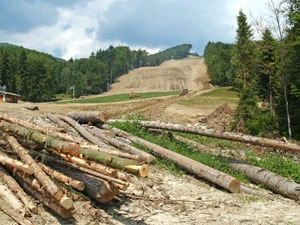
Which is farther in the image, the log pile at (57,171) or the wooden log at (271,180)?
the wooden log at (271,180)

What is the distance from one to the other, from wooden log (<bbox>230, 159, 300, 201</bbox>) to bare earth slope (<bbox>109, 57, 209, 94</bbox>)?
71.0 m

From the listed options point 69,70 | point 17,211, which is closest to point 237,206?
point 17,211

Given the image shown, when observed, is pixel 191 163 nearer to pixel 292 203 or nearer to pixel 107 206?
pixel 292 203

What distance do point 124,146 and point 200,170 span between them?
2.72 meters

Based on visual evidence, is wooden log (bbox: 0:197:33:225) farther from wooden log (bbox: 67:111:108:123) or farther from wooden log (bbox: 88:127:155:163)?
wooden log (bbox: 67:111:108:123)

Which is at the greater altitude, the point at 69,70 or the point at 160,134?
the point at 69,70

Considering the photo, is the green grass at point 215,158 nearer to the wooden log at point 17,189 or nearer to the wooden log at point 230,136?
the wooden log at point 230,136

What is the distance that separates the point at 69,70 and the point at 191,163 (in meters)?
107

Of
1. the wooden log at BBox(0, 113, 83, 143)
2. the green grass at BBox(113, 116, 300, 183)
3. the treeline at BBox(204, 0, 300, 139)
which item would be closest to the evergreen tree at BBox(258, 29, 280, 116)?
the treeline at BBox(204, 0, 300, 139)

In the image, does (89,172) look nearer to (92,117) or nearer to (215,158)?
(215,158)

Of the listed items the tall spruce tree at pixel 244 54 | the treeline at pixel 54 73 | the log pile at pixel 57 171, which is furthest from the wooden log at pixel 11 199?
the treeline at pixel 54 73

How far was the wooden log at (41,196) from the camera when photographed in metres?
5.52

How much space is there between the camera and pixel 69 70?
11125cm

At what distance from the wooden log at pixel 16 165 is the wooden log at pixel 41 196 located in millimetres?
220
